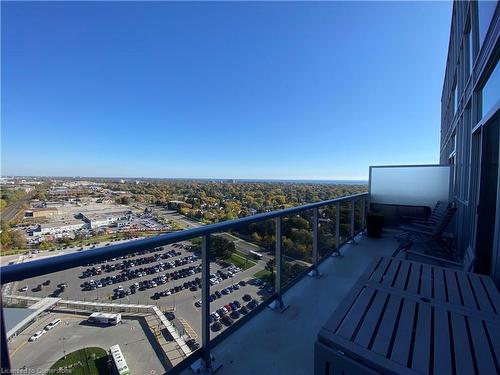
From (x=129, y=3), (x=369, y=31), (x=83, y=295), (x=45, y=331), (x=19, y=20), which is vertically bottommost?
(x=45, y=331)

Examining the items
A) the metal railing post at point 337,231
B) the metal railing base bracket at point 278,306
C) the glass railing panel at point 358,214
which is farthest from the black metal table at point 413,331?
the glass railing panel at point 358,214

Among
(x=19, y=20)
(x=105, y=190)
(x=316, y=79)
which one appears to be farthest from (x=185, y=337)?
(x=105, y=190)

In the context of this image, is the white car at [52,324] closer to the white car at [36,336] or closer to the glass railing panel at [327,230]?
the white car at [36,336]

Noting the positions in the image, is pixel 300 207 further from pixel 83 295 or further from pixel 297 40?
pixel 297 40

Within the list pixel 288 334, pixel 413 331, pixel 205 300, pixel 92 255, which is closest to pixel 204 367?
pixel 205 300

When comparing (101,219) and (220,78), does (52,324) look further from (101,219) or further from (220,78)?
(220,78)
